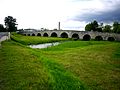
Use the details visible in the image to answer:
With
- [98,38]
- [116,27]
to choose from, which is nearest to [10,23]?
[98,38]

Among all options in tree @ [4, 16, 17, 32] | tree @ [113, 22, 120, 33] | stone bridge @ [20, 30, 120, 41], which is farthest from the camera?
tree @ [4, 16, 17, 32]

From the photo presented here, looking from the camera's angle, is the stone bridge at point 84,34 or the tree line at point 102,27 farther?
the tree line at point 102,27

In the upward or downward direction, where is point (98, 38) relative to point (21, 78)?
downward

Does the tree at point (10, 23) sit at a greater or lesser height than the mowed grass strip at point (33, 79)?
greater

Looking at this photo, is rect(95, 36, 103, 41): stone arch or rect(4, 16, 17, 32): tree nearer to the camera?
rect(95, 36, 103, 41): stone arch

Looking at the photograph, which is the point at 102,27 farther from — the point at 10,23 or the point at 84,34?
the point at 10,23

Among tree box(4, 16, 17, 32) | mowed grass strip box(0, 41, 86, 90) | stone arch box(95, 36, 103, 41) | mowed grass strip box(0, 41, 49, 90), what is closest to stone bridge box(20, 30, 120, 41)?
stone arch box(95, 36, 103, 41)

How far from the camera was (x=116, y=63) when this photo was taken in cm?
2555

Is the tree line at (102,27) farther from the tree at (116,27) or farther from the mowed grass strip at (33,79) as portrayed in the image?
the mowed grass strip at (33,79)

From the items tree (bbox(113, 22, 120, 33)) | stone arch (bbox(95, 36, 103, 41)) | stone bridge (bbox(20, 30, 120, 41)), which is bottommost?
stone arch (bbox(95, 36, 103, 41))

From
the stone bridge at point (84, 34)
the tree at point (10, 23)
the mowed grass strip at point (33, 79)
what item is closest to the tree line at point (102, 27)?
the stone bridge at point (84, 34)

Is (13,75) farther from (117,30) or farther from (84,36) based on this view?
(117,30)

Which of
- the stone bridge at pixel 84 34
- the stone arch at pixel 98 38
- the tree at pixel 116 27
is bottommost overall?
the stone arch at pixel 98 38

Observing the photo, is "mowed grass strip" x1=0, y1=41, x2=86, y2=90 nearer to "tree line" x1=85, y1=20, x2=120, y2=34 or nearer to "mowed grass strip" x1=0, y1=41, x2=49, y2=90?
"mowed grass strip" x1=0, y1=41, x2=49, y2=90
